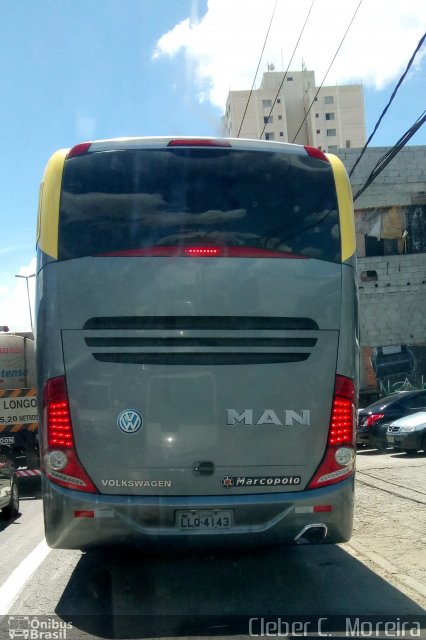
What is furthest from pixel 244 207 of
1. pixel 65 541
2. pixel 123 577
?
pixel 123 577

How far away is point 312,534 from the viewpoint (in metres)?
5.64

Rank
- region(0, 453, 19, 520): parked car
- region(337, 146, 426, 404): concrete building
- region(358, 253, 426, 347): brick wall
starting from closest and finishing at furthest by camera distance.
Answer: region(0, 453, 19, 520): parked car → region(337, 146, 426, 404): concrete building → region(358, 253, 426, 347): brick wall

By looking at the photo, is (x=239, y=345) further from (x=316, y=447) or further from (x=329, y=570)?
(x=329, y=570)

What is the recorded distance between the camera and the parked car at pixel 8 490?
33.4 ft

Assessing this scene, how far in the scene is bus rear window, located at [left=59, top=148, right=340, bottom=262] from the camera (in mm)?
5637

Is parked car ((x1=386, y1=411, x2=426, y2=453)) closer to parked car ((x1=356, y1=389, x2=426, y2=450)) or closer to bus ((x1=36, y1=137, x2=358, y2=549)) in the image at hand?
parked car ((x1=356, y1=389, x2=426, y2=450))

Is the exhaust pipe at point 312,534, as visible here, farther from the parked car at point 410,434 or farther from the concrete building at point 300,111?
the concrete building at point 300,111

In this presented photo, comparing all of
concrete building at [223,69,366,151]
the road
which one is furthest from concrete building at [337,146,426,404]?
concrete building at [223,69,366,151]

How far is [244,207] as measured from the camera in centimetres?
581

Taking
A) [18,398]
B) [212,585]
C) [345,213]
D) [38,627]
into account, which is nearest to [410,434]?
[18,398]

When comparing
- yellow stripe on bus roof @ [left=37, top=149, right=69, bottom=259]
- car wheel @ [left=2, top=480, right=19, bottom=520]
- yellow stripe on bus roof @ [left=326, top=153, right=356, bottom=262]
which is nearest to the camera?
yellow stripe on bus roof @ [left=37, top=149, right=69, bottom=259]

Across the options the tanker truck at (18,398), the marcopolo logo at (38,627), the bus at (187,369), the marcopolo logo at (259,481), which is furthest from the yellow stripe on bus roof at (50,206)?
the tanker truck at (18,398)

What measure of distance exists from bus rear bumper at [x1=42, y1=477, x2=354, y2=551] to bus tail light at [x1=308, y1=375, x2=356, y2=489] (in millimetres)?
118

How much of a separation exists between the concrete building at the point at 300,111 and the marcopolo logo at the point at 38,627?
7772 cm
